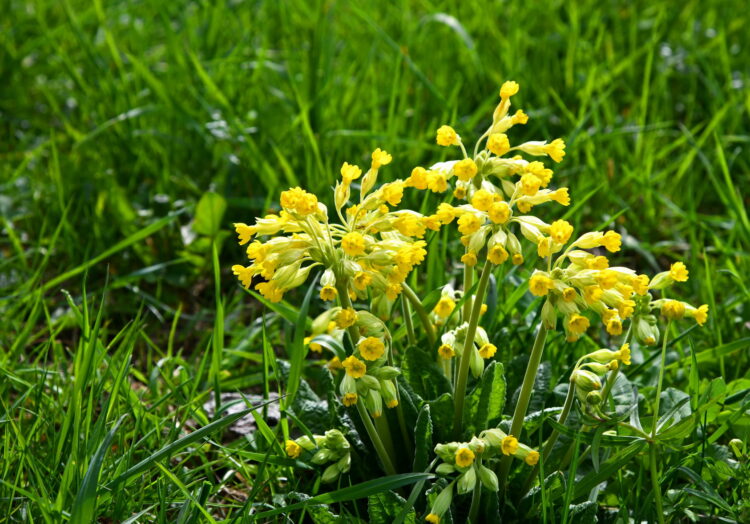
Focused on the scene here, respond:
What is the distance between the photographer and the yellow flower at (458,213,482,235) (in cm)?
170

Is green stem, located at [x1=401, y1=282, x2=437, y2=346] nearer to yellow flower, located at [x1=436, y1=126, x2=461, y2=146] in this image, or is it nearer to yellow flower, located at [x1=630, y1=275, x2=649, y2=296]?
yellow flower, located at [x1=436, y1=126, x2=461, y2=146]

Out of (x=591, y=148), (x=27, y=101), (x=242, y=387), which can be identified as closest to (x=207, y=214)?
(x=242, y=387)

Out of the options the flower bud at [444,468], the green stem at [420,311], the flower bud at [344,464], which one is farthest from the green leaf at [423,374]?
the flower bud at [444,468]

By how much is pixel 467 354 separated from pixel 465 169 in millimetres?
435

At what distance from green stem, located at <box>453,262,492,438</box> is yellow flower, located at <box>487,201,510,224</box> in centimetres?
14

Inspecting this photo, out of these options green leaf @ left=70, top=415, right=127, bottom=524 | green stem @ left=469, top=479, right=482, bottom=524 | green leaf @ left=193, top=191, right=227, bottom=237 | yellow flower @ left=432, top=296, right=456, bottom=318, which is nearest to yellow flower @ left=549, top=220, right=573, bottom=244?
yellow flower @ left=432, top=296, right=456, bottom=318

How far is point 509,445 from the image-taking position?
1.77 metres

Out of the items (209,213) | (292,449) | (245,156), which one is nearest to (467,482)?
(292,449)

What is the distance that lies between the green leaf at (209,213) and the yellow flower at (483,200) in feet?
5.26

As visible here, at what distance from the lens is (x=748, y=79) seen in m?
3.93

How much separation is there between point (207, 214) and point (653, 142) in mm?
1842

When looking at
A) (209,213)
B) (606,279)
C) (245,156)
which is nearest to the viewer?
(606,279)

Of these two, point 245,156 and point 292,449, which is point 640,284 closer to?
point 292,449

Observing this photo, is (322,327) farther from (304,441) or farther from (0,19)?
(0,19)
